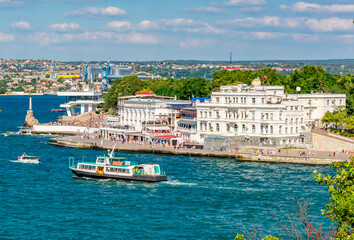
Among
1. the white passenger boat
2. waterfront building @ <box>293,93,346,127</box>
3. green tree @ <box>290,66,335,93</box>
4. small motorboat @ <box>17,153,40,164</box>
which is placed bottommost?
small motorboat @ <box>17,153,40,164</box>

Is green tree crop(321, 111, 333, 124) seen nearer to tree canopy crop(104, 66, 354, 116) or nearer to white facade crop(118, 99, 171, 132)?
tree canopy crop(104, 66, 354, 116)

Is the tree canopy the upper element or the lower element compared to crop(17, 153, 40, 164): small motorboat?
upper

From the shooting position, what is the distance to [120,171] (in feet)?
197

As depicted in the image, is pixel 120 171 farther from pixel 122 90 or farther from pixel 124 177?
pixel 122 90

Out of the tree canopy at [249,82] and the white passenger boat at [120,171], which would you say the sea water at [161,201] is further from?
the tree canopy at [249,82]

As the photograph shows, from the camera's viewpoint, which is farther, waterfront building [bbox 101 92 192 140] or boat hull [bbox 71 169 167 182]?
waterfront building [bbox 101 92 192 140]

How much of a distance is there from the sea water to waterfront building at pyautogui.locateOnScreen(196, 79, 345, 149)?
7021 millimetres

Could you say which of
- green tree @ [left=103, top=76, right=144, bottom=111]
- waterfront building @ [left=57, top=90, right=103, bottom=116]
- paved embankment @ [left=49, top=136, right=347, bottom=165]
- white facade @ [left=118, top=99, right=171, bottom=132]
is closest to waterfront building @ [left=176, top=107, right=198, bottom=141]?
white facade @ [left=118, top=99, right=171, bottom=132]

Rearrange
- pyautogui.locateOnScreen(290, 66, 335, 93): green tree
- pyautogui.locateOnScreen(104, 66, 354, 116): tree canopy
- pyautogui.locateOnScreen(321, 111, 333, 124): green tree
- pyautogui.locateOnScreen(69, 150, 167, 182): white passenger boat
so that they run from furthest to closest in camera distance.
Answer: pyautogui.locateOnScreen(290, 66, 335, 93): green tree
pyautogui.locateOnScreen(104, 66, 354, 116): tree canopy
pyautogui.locateOnScreen(321, 111, 333, 124): green tree
pyautogui.locateOnScreen(69, 150, 167, 182): white passenger boat

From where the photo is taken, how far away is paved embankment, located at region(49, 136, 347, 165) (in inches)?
2741

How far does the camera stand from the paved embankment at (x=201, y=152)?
228 feet

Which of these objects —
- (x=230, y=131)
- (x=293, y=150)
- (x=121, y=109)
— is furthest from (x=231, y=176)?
(x=121, y=109)

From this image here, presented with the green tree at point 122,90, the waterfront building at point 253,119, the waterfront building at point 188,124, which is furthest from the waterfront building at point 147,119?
the green tree at point 122,90

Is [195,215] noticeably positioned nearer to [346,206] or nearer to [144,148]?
[346,206]
